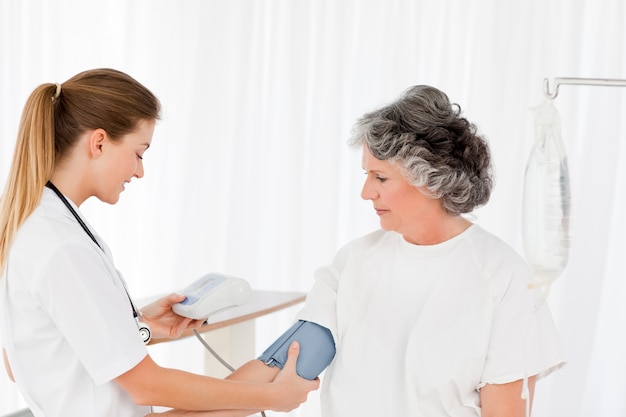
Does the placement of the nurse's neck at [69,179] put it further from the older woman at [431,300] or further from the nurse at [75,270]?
the older woman at [431,300]

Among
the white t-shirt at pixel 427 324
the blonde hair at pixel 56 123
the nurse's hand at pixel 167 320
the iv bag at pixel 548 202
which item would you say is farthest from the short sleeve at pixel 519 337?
the blonde hair at pixel 56 123

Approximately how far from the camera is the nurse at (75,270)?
145 cm

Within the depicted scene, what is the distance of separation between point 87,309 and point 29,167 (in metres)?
0.28

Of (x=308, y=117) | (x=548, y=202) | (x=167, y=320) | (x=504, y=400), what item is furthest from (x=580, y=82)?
(x=308, y=117)

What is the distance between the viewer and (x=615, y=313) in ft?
11.4

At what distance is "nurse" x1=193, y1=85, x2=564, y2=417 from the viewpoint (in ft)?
5.55

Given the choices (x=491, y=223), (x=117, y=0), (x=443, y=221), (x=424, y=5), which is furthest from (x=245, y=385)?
(x=117, y=0)

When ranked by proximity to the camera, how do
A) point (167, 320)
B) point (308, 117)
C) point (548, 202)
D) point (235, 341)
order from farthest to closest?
point (308, 117), point (235, 341), point (167, 320), point (548, 202)

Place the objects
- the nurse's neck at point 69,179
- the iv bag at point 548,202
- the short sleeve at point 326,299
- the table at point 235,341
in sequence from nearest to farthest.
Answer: the iv bag at point 548,202 → the nurse's neck at point 69,179 → the short sleeve at point 326,299 → the table at point 235,341

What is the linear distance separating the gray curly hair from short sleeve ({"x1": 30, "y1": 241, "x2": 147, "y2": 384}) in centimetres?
64

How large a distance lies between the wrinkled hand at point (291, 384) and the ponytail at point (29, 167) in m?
0.63

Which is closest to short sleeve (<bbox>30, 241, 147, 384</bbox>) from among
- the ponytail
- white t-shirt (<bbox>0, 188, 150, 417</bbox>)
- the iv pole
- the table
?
white t-shirt (<bbox>0, 188, 150, 417</bbox>)

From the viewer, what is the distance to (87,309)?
145 cm

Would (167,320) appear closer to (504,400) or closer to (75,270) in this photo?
(75,270)
